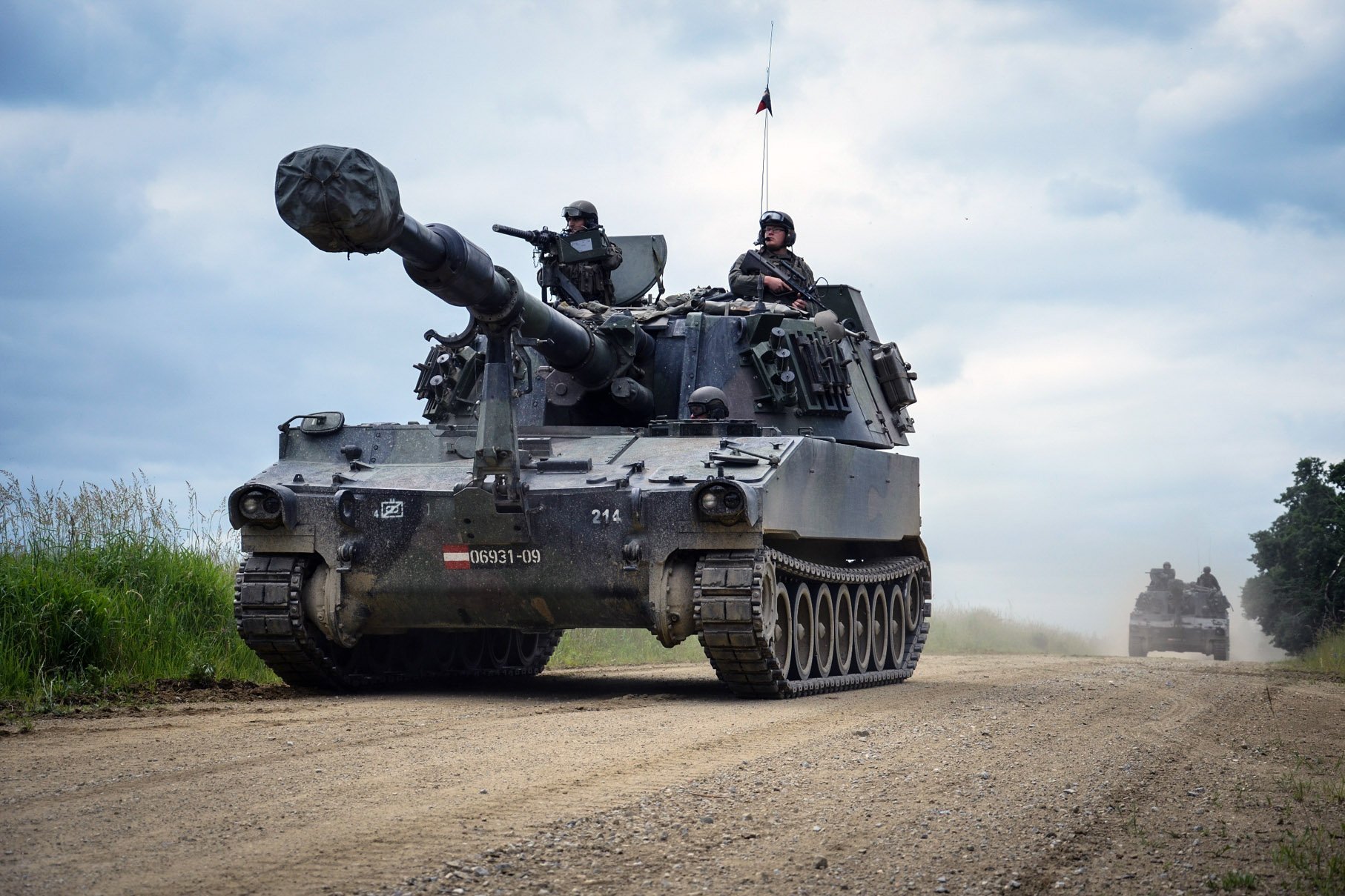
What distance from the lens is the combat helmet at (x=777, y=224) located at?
1427 centimetres

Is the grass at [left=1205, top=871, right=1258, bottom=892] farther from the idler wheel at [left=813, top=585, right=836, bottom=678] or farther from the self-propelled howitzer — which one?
the idler wheel at [left=813, top=585, right=836, bottom=678]

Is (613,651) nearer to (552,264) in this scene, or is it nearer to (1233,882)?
(552,264)

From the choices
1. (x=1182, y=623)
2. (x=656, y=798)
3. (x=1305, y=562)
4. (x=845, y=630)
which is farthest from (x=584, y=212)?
(x=1182, y=623)

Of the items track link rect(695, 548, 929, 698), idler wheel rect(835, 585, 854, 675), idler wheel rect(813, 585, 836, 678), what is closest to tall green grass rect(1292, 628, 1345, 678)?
idler wheel rect(835, 585, 854, 675)

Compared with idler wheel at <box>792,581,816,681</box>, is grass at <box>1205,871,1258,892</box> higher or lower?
lower

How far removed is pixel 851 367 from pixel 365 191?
22.0 feet

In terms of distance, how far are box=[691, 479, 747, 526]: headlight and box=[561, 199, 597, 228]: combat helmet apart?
4865 millimetres

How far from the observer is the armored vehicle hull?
29.3m

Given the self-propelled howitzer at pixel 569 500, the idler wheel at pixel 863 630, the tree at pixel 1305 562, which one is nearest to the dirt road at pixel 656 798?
the self-propelled howitzer at pixel 569 500

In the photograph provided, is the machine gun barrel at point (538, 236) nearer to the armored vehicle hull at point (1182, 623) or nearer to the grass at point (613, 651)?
→ the grass at point (613, 651)

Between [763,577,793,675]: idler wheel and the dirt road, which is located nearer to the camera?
the dirt road

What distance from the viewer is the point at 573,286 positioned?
13758 mm

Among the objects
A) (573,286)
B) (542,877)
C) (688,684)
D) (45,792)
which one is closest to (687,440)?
(688,684)

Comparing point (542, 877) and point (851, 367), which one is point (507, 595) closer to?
point (851, 367)
